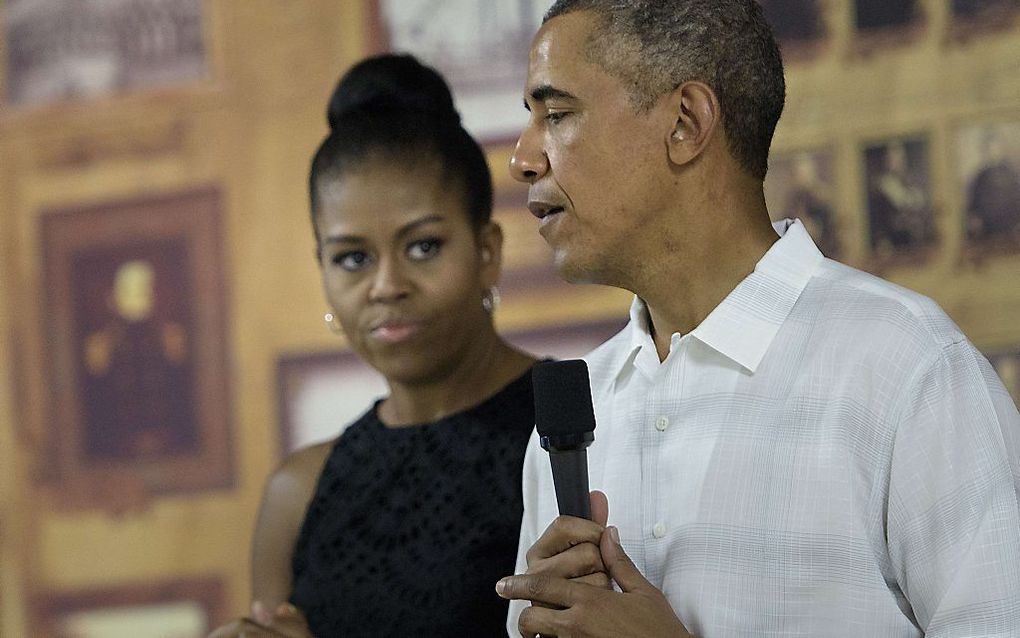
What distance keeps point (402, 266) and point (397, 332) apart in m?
0.11

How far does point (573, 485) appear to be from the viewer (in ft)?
4.75

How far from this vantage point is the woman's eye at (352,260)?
2.33 m

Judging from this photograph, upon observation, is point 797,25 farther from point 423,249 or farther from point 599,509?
point 599,509

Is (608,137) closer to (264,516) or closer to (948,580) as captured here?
(948,580)

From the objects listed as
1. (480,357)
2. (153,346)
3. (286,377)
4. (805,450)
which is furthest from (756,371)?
(153,346)

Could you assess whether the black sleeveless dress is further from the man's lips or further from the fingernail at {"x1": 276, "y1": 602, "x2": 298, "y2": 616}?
the man's lips

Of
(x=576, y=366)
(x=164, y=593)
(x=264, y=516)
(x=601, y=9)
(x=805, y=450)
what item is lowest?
(x=164, y=593)

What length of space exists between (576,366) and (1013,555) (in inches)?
19.4

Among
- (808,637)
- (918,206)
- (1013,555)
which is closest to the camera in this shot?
(1013,555)

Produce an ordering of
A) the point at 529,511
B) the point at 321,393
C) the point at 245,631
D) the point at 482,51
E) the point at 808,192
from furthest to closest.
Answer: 1. the point at 321,393
2. the point at 482,51
3. the point at 808,192
4. the point at 245,631
5. the point at 529,511

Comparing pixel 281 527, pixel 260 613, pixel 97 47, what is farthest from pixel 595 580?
pixel 97 47

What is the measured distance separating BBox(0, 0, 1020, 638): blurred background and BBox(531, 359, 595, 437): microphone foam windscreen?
4.79 ft

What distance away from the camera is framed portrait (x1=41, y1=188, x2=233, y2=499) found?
134 inches

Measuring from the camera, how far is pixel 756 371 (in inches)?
61.7
